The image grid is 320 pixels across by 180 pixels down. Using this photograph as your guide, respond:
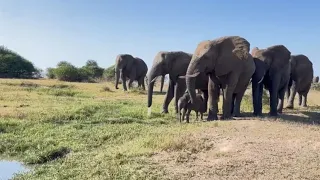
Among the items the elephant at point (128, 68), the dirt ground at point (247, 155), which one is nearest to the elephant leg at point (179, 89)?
the dirt ground at point (247, 155)

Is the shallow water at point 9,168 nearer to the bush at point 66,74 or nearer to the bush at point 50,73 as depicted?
the bush at point 66,74

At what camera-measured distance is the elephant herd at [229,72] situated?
1505 cm

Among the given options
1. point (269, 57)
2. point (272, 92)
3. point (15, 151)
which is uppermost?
point (269, 57)

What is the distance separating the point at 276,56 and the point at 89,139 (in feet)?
29.3

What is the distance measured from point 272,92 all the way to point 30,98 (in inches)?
476

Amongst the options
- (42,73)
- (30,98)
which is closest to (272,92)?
(30,98)

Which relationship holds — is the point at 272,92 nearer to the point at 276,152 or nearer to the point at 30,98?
the point at 276,152

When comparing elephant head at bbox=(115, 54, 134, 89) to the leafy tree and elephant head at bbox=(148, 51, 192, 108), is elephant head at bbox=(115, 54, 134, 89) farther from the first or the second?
the leafy tree

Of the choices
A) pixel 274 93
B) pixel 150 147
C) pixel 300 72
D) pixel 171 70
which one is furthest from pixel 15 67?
pixel 150 147

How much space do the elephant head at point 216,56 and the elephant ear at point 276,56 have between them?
3.01 metres

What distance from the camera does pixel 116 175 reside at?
859 cm

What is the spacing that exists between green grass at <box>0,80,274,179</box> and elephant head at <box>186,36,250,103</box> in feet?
6.19

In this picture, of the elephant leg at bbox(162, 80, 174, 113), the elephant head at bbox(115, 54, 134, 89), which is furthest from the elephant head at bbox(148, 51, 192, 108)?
the elephant head at bbox(115, 54, 134, 89)

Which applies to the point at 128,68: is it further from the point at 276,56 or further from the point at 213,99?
the point at 213,99
